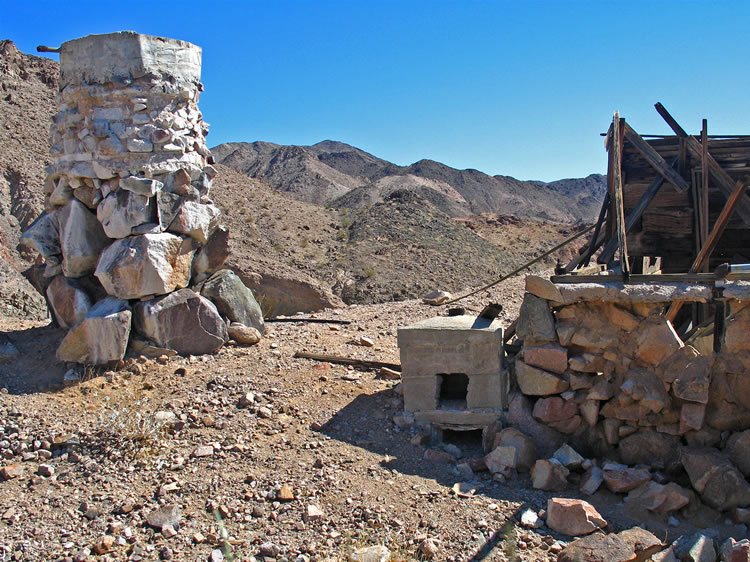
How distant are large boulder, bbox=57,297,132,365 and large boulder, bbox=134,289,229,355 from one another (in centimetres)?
22

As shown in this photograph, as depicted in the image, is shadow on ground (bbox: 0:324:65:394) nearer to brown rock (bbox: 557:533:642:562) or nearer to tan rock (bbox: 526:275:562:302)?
tan rock (bbox: 526:275:562:302)

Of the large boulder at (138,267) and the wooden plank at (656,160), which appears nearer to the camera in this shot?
the large boulder at (138,267)

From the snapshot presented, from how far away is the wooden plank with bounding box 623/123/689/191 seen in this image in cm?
668

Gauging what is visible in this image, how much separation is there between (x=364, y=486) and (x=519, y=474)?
1141 millimetres

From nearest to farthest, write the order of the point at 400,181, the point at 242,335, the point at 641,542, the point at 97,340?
the point at 641,542
the point at 97,340
the point at 242,335
the point at 400,181

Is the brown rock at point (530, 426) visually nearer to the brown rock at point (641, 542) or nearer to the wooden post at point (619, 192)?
the brown rock at point (641, 542)

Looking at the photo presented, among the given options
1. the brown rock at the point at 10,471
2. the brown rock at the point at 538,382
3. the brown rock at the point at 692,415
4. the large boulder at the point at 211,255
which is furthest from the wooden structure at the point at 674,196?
the brown rock at the point at 10,471

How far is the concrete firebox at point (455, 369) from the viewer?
509 cm

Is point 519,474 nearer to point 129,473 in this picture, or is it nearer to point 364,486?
point 364,486

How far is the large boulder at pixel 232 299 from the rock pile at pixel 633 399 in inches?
113

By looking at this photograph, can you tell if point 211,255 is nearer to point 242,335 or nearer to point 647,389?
point 242,335

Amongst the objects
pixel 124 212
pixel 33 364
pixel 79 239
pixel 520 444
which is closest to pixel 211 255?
pixel 124 212

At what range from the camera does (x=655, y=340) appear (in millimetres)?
4660

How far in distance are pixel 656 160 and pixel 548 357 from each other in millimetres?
3072
